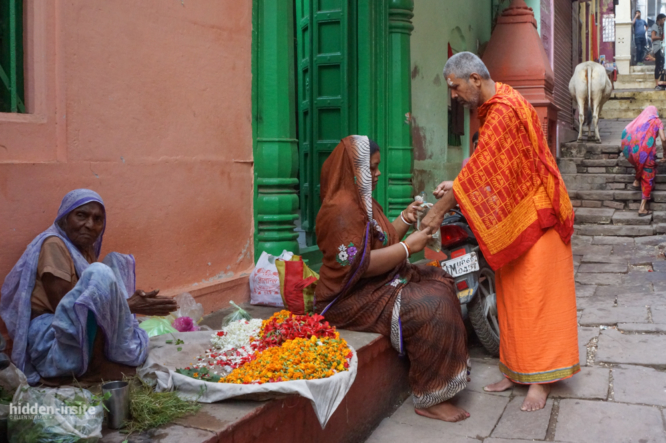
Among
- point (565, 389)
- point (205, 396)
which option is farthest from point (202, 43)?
point (565, 389)

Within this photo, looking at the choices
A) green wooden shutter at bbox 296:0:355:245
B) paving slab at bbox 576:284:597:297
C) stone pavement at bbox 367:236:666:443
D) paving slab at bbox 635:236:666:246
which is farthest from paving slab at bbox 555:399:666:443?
paving slab at bbox 635:236:666:246

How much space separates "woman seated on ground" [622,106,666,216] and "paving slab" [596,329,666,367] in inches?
222

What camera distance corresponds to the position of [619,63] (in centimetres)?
2586

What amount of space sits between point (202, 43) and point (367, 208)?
1.39 m

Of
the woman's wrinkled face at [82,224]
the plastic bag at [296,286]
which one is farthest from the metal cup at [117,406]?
the plastic bag at [296,286]

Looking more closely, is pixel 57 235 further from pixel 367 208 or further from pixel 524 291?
pixel 524 291

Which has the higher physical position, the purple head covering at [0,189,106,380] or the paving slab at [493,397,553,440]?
the purple head covering at [0,189,106,380]

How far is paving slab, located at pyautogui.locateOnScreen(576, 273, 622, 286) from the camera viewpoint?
22.5 ft

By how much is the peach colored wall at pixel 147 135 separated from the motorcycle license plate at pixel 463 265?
4.28 feet

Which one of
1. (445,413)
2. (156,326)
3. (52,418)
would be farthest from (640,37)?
(52,418)

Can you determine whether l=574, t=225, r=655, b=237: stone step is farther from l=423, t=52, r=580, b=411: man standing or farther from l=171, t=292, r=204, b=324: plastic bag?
l=171, t=292, r=204, b=324: plastic bag

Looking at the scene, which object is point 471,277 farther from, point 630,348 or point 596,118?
point 596,118

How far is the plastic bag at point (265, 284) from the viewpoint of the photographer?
4164mm

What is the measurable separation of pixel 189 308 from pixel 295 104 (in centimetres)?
244
